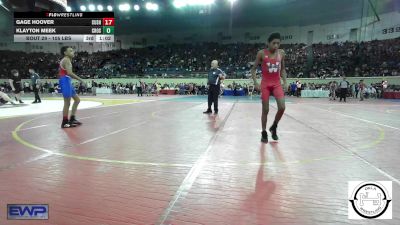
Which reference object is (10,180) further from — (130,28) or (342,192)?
(130,28)

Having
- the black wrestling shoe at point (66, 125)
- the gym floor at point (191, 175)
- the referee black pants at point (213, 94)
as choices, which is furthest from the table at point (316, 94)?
the black wrestling shoe at point (66, 125)

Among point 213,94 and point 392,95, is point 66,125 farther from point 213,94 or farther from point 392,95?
point 392,95

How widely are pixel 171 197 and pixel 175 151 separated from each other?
2.07 metres

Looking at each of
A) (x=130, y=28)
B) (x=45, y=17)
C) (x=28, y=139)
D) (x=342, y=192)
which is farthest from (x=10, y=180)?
(x=130, y=28)

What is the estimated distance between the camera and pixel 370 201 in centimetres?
273

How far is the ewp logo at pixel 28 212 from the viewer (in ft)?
8.30

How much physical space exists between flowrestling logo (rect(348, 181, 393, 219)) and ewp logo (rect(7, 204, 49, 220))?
241 cm

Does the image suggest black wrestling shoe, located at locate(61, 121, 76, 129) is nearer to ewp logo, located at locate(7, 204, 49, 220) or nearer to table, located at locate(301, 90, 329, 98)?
ewp logo, located at locate(7, 204, 49, 220)

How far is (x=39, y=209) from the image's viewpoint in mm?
2633

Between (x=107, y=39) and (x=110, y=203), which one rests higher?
(x=107, y=39)

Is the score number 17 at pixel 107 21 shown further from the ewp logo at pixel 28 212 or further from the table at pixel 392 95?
the table at pixel 392 95

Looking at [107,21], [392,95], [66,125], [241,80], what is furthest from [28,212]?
[241,80]
